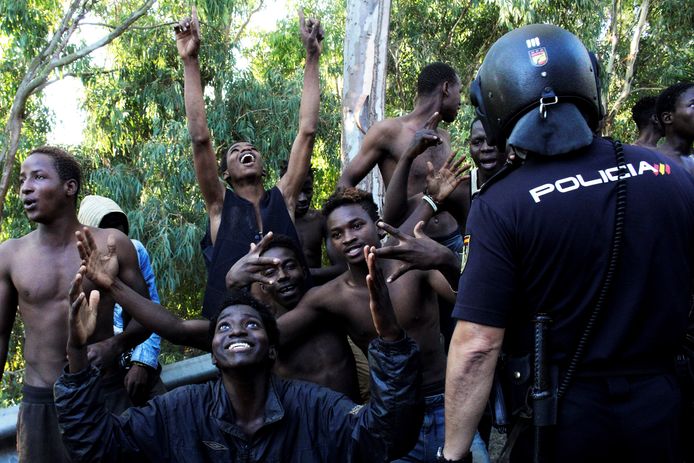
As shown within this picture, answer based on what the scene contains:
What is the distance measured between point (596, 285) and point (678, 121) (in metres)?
3.19

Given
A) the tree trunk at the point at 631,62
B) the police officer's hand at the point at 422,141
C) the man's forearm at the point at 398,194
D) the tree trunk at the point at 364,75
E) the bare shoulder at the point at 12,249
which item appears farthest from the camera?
the tree trunk at the point at 631,62

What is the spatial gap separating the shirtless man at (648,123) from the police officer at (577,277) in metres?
3.22

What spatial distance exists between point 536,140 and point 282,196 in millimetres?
2709

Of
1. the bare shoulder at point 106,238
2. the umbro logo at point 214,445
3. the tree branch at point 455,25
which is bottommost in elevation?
the umbro logo at point 214,445

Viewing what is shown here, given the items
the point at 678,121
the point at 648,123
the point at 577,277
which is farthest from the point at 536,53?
the point at 648,123

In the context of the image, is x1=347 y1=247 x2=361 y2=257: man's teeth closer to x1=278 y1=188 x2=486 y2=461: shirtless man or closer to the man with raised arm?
x1=278 y1=188 x2=486 y2=461: shirtless man

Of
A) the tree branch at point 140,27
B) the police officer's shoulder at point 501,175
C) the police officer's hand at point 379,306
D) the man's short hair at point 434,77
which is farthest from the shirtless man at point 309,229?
the tree branch at point 140,27

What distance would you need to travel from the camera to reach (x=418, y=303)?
4137mm

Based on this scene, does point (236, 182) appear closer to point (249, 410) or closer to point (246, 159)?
point (246, 159)

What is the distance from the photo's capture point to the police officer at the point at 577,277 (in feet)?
8.54

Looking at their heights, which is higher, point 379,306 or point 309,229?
point 309,229

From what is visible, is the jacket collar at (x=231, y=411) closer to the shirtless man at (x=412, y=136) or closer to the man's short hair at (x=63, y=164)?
the man's short hair at (x=63, y=164)

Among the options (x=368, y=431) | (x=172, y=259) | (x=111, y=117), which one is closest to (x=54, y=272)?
(x=368, y=431)

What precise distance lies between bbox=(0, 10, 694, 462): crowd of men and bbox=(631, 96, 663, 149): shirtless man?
393 mm
